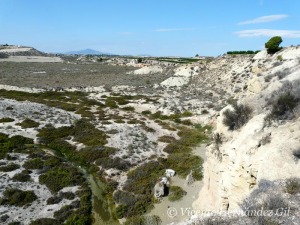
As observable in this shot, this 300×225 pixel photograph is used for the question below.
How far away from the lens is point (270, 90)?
2117 centimetres

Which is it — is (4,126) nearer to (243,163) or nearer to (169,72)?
(243,163)

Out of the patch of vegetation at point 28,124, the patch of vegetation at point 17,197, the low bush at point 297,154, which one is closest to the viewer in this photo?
the low bush at point 297,154

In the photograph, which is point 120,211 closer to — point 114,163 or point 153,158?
point 114,163

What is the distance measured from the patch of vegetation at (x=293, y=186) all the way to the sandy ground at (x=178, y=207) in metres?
9.13

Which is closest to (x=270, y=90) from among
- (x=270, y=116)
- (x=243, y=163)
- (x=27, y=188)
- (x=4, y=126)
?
(x=270, y=116)

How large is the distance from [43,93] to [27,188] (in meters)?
39.5

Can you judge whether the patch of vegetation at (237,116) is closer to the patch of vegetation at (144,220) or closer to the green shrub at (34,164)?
the patch of vegetation at (144,220)

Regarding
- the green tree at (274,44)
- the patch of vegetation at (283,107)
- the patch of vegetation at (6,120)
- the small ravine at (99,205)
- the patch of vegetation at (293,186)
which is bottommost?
the small ravine at (99,205)

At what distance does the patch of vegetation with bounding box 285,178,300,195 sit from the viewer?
447 inches

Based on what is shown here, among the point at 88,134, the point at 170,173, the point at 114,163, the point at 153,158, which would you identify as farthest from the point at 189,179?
the point at 88,134

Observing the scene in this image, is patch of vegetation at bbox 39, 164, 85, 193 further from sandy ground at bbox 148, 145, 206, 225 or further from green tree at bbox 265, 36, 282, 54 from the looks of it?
green tree at bbox 265, 36, 282, 54

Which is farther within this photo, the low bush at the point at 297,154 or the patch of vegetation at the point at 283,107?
the patch of vegetation at the point at 283,107

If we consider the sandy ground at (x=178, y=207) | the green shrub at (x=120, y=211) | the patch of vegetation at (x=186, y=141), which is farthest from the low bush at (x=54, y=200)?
the patch of vegetation at (x=186, y=141)

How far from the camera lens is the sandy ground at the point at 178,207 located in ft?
65.5
